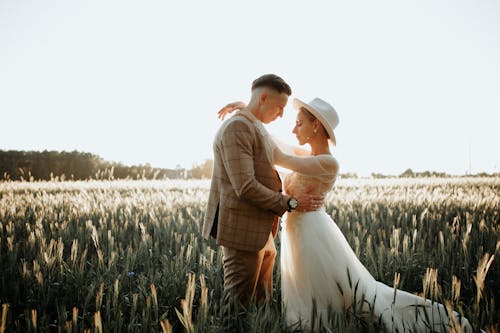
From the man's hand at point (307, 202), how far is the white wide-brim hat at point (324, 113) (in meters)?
0.54

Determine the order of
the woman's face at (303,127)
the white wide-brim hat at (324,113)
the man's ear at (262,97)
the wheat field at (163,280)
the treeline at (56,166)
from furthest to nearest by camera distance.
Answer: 1. the treeline at (56,166)
2. the woman's face at (303,127)
3. the white wide-brim hat at (324,113)
4. the man's ear at (262,97)
5. the wheat field at (163,280)

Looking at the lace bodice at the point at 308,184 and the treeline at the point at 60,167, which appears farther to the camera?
the treeline at the point at 60,167

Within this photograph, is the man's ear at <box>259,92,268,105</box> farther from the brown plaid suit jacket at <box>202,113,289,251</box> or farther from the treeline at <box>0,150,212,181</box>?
the treeline at <box>0,150,212,181</box>

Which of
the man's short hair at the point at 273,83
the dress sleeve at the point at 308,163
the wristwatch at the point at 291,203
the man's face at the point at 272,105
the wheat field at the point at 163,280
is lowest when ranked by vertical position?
the wheat field at the point at 163,280

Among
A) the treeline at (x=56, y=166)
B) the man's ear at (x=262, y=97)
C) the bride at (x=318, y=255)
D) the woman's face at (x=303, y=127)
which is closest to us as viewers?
the bride at (x=318, y=255)

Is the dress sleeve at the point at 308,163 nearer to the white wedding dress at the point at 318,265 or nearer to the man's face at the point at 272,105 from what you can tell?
the white wedding dress at the point at 318,265

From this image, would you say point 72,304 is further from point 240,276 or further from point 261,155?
point 261,155

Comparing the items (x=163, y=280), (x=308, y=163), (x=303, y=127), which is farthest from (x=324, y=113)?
(x=163, y=280)

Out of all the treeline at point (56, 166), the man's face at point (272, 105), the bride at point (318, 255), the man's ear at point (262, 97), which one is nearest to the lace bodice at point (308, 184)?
the bride at point (318, 255)

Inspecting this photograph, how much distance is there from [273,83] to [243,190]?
34.5 inches

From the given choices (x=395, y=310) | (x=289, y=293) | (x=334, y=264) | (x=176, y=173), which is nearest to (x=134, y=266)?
(x=289, y=293)

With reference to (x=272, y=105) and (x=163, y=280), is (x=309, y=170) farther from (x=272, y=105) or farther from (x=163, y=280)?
(x=163, y=280)

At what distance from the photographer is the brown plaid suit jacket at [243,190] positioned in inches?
96.2

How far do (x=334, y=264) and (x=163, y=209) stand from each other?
424cm
